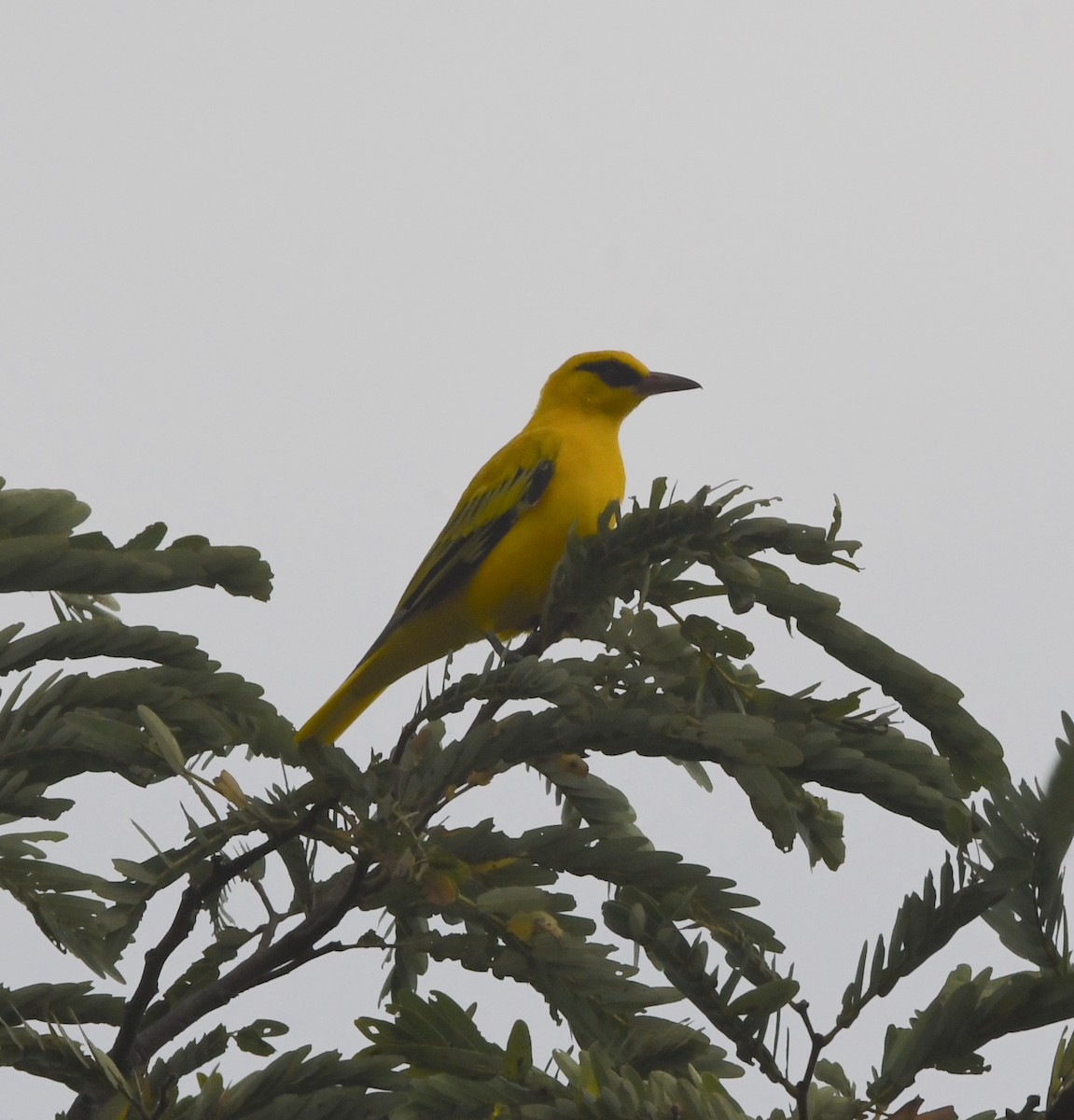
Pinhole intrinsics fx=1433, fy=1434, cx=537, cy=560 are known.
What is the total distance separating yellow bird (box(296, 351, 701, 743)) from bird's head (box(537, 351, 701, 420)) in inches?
21.7

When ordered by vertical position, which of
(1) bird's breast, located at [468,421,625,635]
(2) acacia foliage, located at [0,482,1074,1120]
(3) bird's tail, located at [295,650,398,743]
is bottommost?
(2) acacia foliage, located at [0,482,1074,1120]

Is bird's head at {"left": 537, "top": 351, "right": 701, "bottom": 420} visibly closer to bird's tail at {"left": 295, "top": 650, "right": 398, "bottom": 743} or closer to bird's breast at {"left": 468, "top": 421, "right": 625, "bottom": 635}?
bird's breast at {"left": 468, "top": 421, "right": 625, "bottom": 635}

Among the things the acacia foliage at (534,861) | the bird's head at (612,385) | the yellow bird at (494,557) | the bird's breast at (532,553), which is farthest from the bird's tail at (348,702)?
the acacia foliage at (534,861)

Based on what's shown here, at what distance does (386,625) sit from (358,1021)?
3.63 metres

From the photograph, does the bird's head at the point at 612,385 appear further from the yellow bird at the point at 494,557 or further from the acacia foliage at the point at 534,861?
the acacia foliage at the point at 534,861

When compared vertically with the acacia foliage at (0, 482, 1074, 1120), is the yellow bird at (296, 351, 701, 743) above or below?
above

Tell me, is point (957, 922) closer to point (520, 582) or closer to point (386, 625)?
point (520, 582)

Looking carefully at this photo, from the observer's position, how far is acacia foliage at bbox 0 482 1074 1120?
1.74 m

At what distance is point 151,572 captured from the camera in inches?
118

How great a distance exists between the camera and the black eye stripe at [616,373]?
6965mm

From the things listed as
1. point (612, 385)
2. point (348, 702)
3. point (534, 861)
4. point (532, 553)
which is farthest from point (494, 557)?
point (534, 861)

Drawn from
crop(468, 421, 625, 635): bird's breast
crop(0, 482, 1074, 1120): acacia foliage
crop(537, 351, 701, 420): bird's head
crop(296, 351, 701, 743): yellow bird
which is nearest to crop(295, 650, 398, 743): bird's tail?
crop(296, 351, 701, 743): yellow bird

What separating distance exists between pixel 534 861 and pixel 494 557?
3.27 m

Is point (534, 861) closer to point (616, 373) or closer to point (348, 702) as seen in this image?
point (348, 702)
